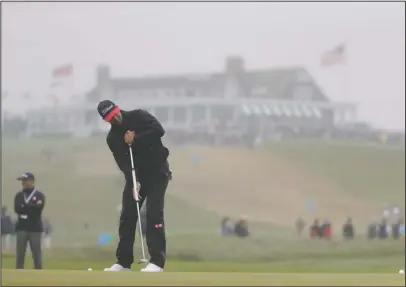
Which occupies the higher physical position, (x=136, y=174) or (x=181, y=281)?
(x=136, y=174)

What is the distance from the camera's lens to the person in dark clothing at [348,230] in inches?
1503

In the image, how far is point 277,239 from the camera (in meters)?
38.6

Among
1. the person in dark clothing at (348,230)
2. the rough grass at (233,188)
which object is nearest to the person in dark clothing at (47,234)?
the rough grass at (233,188)

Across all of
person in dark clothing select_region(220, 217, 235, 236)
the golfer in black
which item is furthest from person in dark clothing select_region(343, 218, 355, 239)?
the golfer in black

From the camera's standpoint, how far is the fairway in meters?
7.82

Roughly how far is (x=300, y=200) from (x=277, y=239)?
4.80 metres

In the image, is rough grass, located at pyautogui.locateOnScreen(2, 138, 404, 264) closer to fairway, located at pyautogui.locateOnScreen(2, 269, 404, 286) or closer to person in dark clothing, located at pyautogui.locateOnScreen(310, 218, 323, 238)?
person in dark clothing, located at pyautogui.locateOnScreen(310, 218, 323, 238)

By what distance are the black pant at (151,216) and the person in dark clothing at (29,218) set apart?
5.51 m

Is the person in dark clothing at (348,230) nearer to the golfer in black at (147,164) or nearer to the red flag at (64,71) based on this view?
the red flag at (64,71)

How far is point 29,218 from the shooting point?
52.7 ft

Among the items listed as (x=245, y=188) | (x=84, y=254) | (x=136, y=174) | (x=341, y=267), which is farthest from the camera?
(x=245, y=188)

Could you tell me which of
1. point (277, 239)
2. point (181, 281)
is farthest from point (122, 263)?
point (277, 239)

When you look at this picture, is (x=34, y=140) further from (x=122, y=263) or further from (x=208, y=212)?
(x=122, y=263)

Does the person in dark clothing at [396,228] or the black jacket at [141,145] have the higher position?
the person in dark clothing at [396,228]
